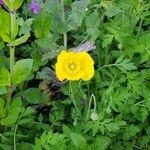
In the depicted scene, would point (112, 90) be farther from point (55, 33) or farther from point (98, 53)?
point (55, 33)

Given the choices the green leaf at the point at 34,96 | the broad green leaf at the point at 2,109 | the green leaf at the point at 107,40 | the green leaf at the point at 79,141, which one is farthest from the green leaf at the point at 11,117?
the green leaf at the point at 107,40

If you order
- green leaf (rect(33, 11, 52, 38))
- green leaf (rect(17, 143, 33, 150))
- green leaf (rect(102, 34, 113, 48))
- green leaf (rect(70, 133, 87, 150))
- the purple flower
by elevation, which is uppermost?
the purple flower

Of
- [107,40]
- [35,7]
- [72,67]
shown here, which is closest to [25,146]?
[72,67]

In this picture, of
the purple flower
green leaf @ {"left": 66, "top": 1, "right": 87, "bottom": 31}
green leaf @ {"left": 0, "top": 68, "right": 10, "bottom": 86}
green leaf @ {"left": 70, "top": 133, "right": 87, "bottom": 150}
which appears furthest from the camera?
the purple flower

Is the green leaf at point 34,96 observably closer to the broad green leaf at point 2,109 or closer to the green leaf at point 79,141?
the broad green leaf at point 2,109

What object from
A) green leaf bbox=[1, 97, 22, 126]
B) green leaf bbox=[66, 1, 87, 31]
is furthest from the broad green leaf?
green leaf bbox=[66, 1, 87, 31]

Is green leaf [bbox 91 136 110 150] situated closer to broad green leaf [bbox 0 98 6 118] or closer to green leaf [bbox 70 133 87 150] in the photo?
green leaf [bbox 70 133 87 150]

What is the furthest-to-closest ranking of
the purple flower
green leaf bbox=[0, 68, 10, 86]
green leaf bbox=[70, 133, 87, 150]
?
the purple flower, green leaf bbox=[0, 68, 10, 86], green leaf bbox=[70, 133, 87, 150]
